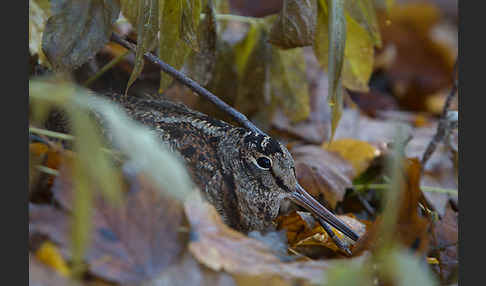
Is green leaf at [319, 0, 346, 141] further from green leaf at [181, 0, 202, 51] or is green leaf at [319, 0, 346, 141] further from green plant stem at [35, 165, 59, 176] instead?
green plant stem at [35, 165, 59, 176]

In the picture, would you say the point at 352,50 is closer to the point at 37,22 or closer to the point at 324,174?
the point at 324,174

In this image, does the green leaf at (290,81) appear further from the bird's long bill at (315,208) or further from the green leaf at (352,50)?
the bird's long bill at (315,208)

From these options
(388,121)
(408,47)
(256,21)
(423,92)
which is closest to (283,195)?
(256,21)

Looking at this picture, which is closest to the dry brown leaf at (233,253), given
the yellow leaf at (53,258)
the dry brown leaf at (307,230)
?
the yellow leaf at (53,258)

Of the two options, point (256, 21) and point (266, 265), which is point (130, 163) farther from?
point (256, 21)

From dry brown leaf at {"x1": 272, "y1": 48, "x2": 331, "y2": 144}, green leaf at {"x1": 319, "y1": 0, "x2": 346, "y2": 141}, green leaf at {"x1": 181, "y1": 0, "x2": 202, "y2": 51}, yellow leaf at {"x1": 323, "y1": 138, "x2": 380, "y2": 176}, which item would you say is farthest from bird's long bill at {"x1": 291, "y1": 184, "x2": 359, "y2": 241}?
dry brown leaf at {"x1": 272, "y1": 48, "x2": 331, "y2": 144}
